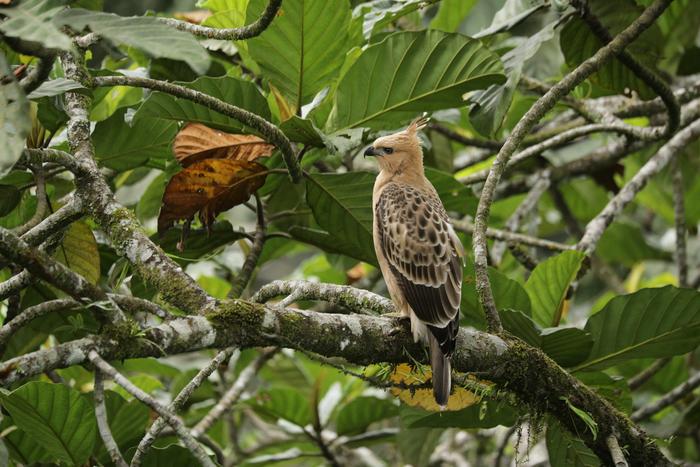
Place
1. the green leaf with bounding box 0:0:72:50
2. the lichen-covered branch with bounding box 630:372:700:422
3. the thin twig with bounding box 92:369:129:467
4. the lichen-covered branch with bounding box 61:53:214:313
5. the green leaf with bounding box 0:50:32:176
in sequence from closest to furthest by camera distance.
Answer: the green leaf with bounding box 0:0:72:50 < the green leaf with bounding box 0:50:32:176 < the thin twig with bounding box 92:369:129:467 < the lichen-covered branch with bounding box 61:53:214:313 < the lichen-covered branch with bounding box 630:372:700:422

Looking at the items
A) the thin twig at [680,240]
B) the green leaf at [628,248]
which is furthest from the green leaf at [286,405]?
the green leaf at [628,248]

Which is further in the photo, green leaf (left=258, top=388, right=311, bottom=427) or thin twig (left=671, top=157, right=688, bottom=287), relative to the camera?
thin twig (left=671, top=157, right=688, bottom=287)

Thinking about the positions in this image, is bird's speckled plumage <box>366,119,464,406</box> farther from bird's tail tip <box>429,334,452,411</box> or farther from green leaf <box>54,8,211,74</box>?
green leaf <box>54,8,211,74</box>

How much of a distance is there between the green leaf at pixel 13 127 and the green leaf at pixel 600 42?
2.66 meters

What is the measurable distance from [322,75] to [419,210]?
0.81m

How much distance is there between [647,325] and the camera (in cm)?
351

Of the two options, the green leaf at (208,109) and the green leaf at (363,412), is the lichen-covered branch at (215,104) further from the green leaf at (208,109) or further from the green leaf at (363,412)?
the green leaf at (363,412)

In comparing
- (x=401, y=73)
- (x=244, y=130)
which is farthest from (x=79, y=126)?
(x=401, y=73)

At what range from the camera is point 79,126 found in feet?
10.4

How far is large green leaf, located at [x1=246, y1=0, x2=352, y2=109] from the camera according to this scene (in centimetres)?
349

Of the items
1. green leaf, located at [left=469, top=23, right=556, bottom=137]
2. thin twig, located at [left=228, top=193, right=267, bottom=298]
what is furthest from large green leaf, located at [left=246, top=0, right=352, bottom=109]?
green leaf, located at [left=469, top=23, right=556, bottom=137]

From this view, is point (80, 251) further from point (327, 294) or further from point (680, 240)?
point (680, 240)

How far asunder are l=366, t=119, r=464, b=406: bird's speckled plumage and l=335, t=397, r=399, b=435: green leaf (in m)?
1.13

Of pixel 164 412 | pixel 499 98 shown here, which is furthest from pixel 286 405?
pixel 164 412
